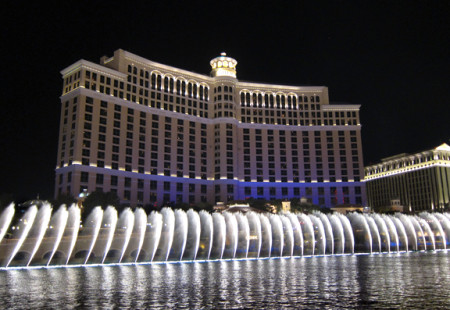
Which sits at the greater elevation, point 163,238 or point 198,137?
point 198,137

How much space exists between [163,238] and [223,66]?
84.6 meters

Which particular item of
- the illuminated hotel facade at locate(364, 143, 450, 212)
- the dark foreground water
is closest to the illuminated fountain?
the dark foreground water

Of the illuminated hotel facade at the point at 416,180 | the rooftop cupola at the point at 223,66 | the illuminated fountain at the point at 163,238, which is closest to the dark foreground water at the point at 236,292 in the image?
the illuminated fountain at the point at 163,238

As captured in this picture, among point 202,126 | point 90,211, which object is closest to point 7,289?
point 90,211

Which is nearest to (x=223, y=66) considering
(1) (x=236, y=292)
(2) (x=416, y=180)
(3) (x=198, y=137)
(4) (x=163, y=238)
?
(3) (x=198, y=137)

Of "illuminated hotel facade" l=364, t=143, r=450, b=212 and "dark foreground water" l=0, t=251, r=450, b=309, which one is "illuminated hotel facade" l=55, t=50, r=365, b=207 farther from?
"dark foreground water" l=0, t=251, r=450, b=309

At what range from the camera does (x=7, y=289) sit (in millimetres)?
24375

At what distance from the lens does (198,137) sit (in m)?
129

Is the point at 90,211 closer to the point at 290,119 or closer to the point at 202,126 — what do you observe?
the point at 202,126

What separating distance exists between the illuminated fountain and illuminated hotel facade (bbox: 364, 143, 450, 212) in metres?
67.1

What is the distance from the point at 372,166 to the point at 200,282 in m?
172

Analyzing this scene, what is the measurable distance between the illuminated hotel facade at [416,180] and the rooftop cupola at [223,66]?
73807 millimetres

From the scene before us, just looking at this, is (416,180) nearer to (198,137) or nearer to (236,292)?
(198,137)

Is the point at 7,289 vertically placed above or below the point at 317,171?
below
